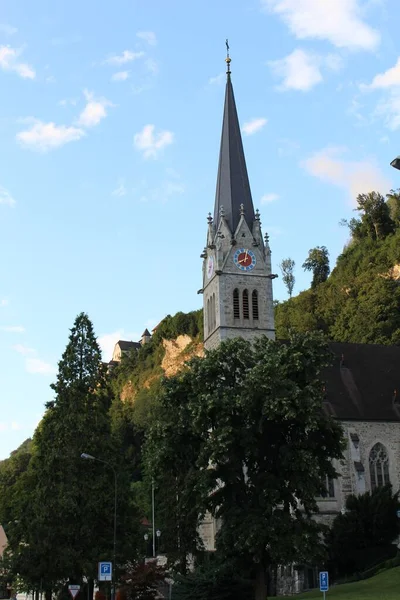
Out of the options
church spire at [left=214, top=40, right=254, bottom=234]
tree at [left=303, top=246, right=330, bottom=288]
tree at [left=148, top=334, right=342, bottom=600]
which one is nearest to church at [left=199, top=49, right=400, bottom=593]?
church spire at [left=214, top=40, right=254, bottom=234]

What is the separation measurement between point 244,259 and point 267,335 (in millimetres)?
5959

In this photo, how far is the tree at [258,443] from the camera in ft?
93.4

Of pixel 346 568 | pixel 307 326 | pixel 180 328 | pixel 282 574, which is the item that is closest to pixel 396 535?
pixel 346 568

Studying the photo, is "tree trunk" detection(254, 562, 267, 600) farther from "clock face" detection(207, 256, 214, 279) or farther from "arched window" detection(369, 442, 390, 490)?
"clock face" detection(207, 256, 214, 279)

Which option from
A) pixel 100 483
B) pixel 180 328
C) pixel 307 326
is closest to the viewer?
pixel 100 483

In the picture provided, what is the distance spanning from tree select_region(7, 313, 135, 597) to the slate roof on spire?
1793 cm

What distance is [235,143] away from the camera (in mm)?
54812

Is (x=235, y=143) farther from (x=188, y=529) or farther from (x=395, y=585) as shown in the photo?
(x=395, y=585)

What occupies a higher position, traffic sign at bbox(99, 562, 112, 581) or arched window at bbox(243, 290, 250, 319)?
arched window at bbox(243, 290, 250, 319)

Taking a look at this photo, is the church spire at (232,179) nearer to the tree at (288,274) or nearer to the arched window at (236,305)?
the arched window at (236,305)

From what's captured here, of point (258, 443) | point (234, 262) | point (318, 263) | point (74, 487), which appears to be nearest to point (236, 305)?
point (234, 262)

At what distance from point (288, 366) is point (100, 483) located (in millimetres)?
11750

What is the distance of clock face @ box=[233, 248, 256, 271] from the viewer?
5044cm

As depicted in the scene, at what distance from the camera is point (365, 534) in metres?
39.0
